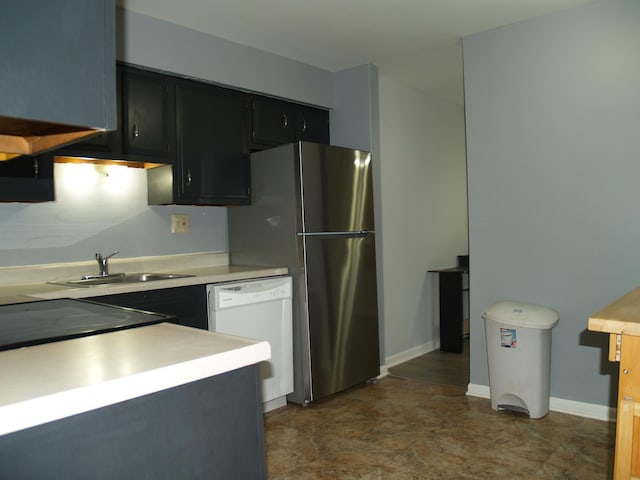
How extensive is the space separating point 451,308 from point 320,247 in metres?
1.87

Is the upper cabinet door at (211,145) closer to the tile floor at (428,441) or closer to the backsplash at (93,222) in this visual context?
the backsplash at (93,222)

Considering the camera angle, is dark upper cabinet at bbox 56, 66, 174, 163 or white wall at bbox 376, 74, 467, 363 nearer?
dark upper cabinet at bbox 56, 66, 174, 163

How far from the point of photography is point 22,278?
2.77 metres

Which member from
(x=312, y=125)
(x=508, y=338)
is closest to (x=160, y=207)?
(x=312, y=125)

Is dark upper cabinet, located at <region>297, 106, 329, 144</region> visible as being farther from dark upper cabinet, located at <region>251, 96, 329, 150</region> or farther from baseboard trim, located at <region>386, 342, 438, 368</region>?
baseboard trim, located at <region>386, 342, 438, 368</region>

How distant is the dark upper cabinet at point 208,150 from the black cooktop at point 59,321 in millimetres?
1554

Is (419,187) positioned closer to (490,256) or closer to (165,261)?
(490,256)

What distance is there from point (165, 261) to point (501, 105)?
239cm

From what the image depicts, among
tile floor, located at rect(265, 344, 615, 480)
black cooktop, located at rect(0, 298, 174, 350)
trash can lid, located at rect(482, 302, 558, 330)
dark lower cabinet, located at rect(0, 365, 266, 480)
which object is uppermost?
black cooktop, located at rect(0, 298, 174, 350)

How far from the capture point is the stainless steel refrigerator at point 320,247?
3.33 meters

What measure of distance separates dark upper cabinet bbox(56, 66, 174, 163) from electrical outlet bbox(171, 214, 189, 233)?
48cm

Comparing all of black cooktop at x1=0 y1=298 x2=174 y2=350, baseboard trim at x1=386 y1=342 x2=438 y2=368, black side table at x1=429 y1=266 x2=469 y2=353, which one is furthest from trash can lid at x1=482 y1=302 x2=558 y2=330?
black cooktop at x1=0 y1=298 x2=174 y2=350

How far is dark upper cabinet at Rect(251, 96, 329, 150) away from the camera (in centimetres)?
367

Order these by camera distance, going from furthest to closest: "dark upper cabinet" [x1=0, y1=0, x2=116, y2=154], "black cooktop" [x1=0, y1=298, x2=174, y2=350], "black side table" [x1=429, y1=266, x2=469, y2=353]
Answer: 1. "black side table" [x1=429, y1=266, x2=469, y2=353]
2. "black cooktop" [x1=0, y1=298, x2=174, y2=350]
3. "dark upper cabinet" [x1=0, y1=0, x2=116, y2=154]
